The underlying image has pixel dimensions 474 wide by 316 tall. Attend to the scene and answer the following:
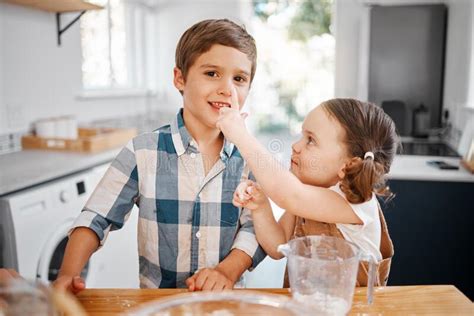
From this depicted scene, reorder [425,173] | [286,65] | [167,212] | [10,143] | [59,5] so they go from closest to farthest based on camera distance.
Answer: [167,212] → [425,173] → [10,143] → [59,5] → [286,65]

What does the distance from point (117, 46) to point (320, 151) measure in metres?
2.96

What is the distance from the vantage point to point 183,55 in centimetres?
109

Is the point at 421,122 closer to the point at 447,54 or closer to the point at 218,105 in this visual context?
the point at 447,54

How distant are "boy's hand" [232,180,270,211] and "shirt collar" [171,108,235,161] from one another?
0.19 metres

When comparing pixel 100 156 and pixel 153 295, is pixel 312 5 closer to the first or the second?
pixel 100 156

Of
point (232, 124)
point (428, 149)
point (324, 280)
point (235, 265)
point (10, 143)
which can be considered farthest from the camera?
point (428, 149)

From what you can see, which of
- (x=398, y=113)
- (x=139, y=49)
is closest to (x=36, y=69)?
(x=139, y=49)

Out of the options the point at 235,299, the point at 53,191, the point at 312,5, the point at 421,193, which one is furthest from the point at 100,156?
the point at 312,5

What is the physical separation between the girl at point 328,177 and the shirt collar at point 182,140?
17 cm

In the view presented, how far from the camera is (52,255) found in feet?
6.46

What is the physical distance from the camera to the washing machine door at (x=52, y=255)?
5.98 feet

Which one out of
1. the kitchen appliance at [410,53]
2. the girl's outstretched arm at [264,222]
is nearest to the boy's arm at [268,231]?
the girl's outstretched arm at [264,222]

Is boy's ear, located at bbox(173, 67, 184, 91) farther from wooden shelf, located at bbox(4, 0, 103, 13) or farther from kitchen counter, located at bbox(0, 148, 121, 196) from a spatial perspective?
wooden shelf, located at bbox(4, 0, 103, 13)

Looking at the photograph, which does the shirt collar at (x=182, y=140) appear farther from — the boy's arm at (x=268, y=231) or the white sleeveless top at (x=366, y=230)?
the white sleeveless top at (x=366, y=230)
